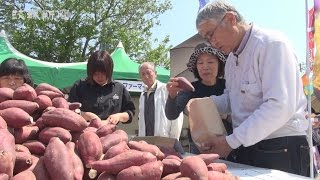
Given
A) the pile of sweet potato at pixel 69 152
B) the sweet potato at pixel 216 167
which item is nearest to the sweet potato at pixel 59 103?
the pile of sweet potato at pixel 69 152

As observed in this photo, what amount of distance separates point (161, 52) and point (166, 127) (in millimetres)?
16868

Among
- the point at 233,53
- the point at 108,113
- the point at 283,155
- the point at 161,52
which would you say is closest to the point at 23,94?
the point at 233,53

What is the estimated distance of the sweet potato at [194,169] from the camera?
1.17 m

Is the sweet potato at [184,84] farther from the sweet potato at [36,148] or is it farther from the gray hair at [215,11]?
the sweet potato at [36,148]

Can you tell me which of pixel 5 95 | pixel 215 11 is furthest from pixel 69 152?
pixel 215 11

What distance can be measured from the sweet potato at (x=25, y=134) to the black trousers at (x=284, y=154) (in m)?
1.11

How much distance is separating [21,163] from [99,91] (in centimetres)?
224

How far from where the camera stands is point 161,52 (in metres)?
20.9

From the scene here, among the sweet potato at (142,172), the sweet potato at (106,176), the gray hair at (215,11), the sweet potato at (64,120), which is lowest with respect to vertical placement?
the sweet potato at (106,176)

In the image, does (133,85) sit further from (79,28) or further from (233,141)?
(79,28)

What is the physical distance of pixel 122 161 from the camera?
3.92 ft

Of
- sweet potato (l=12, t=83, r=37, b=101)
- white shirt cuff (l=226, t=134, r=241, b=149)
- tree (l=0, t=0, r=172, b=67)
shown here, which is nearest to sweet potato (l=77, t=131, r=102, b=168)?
sweet potato (l=12, t=83, r=37, b=101)

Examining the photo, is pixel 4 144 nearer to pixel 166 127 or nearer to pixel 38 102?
pixel 38 102

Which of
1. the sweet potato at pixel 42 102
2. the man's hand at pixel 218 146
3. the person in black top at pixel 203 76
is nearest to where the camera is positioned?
the sweet potato at pixel 42 102
